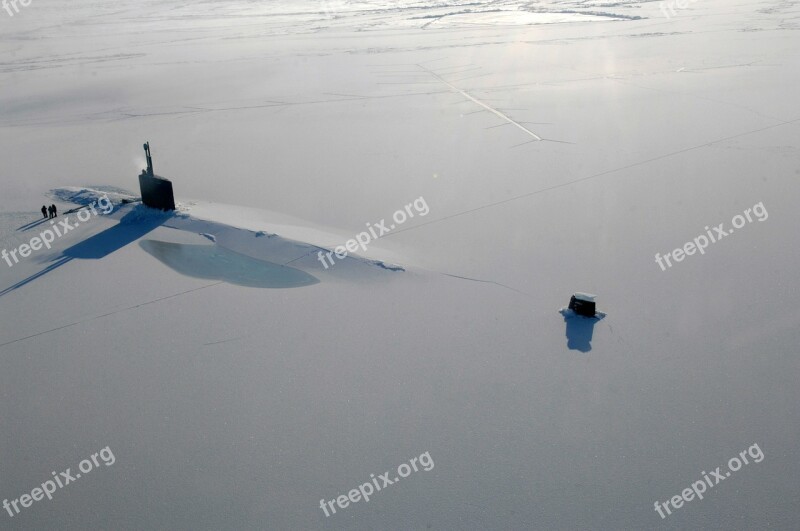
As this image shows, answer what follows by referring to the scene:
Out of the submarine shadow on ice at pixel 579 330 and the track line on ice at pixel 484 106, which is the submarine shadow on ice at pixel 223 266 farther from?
the track line on ice at pixel 484 106

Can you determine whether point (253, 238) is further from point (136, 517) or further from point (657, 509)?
point (657, 509)

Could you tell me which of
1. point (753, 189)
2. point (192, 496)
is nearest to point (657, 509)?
point (192, 496)

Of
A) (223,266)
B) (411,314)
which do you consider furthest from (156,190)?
(411,314)

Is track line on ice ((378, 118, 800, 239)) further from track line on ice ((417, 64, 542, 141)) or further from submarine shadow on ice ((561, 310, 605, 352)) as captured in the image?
submarine shadow on ice ((561, 310, 605, 352))

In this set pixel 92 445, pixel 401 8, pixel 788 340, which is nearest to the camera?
pixel 92 445

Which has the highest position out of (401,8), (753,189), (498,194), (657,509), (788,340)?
(401,8)

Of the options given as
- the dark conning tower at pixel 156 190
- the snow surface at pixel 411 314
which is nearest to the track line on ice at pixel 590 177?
the snow surface at pixel 411 314

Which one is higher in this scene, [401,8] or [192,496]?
[401,8]
